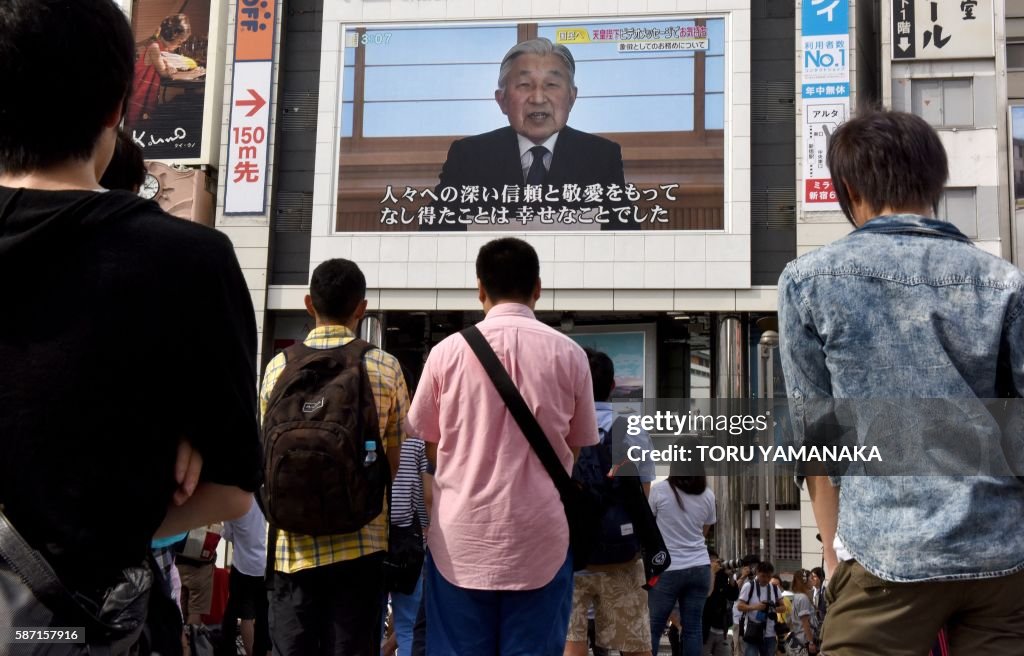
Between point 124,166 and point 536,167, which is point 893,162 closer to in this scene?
point 124,166

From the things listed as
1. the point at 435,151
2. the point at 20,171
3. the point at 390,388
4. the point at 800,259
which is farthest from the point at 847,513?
the point at 435,151

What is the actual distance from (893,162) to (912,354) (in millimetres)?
468

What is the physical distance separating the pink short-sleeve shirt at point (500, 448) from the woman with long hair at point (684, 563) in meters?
3.33

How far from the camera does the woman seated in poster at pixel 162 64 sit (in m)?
26.7

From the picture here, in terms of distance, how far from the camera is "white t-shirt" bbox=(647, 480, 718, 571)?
6.78 m

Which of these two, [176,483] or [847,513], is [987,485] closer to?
[847,513]

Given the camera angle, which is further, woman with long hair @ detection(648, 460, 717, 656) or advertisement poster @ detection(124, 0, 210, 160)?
advertisement poster @ detection(124, 0, 210, 160)

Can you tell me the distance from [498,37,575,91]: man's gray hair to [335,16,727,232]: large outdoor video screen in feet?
0.47

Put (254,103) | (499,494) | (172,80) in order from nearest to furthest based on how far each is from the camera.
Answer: (499,494)
(254,103)
(172,80)

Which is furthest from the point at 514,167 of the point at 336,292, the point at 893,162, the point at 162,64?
the point at 893,162

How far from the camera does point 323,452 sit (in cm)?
351
